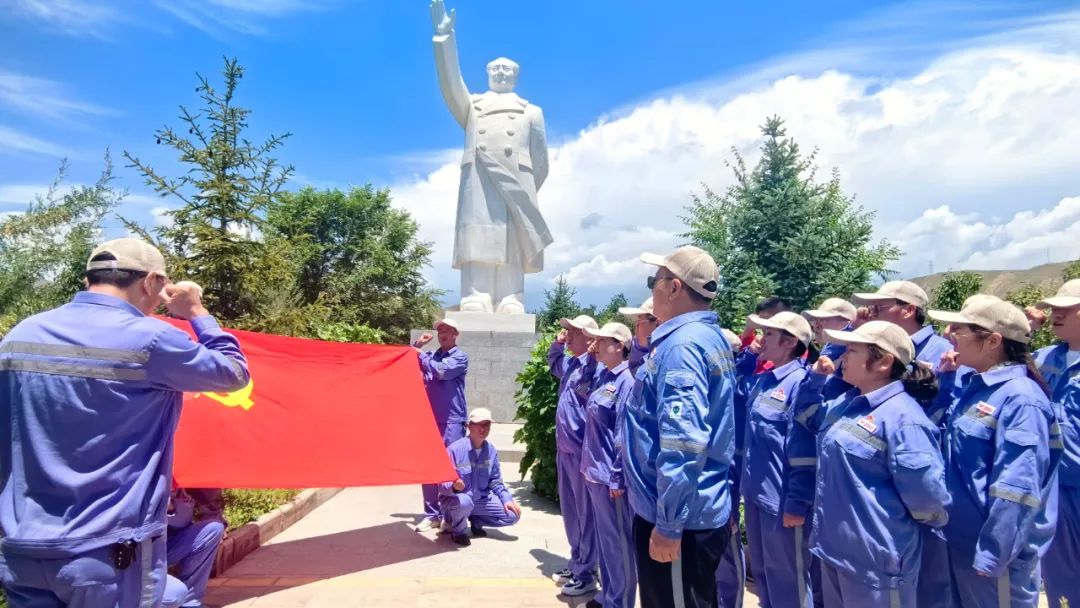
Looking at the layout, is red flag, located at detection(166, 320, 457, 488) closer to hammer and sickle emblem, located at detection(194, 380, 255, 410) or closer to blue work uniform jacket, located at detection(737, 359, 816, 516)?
hammer and sickle emblem, located at detection(194, 380, 255, 410)

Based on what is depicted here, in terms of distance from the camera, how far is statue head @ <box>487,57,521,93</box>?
12.7 m

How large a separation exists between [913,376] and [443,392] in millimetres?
4451

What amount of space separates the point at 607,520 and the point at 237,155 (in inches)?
286

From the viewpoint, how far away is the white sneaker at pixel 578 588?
4801mm

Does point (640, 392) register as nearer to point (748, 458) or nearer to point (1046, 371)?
point (748, 458)

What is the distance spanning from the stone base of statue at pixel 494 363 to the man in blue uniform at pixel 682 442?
8.87m

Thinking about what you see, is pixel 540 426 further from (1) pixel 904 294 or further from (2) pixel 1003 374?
(2) pixel 1003 374

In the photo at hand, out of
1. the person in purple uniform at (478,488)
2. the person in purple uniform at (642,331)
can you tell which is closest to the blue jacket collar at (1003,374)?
the person in purple uniform at (642,331)

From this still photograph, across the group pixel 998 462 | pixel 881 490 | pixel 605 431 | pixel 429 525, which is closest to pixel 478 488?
pixel 429 525

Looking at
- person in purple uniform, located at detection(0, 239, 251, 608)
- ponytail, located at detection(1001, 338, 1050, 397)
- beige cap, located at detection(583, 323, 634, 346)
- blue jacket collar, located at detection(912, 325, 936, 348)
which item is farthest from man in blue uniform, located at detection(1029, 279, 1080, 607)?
person in purple uniform, located at detection(0, 239, 251, 608)

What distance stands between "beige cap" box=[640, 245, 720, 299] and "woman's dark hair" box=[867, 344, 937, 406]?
76 centimetres

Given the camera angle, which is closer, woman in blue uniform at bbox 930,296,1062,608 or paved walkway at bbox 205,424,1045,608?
woman in blue uniform at bbox 930,296,1062,608

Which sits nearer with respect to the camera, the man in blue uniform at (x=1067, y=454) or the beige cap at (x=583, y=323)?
the man in blue uniform at (x=1067, y=454)

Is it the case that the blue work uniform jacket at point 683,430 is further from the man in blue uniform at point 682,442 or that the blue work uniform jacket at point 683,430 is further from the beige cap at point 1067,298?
the beige cap at point 1067,298
